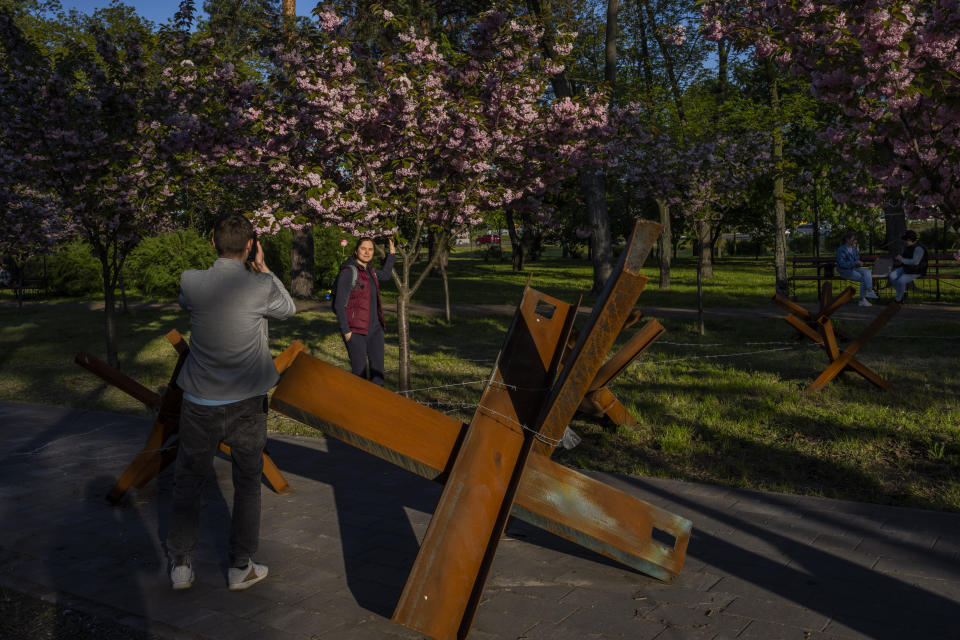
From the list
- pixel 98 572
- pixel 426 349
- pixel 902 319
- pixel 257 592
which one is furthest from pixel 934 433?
pixel 902 319

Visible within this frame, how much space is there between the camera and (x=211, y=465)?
151 inches

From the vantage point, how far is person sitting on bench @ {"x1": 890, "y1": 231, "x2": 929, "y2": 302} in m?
17.1

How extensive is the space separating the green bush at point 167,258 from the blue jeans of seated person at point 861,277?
2019 centimetres

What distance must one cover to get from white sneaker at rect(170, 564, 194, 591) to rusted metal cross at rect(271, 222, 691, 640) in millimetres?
1151

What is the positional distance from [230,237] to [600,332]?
78.1 inches

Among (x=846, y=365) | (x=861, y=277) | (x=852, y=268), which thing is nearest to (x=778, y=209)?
(x=852, y=268)

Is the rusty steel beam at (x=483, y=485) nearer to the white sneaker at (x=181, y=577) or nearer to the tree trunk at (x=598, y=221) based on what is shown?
the white sneaker at (x=181, y=577)

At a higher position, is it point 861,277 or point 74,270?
point 74,270

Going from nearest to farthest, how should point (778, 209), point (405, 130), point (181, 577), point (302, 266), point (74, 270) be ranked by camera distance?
point (181, 577), point (405, 130), point (778, 209), point (302, 266), point (74, 270)

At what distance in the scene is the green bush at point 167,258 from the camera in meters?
27.5

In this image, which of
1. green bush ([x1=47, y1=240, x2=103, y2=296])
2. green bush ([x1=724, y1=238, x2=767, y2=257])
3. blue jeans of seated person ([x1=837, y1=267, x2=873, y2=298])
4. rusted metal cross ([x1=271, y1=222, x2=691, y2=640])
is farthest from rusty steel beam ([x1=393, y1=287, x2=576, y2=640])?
green bush ([x1=724, y1=238, x2=767, y2=257])

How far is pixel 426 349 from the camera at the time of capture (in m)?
13.1

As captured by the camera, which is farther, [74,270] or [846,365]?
[74,270]

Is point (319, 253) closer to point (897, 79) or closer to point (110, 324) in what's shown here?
point (110, 324)
